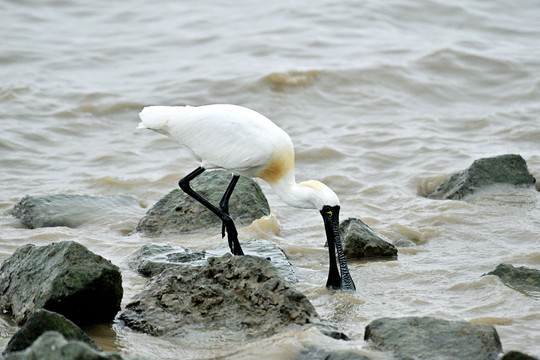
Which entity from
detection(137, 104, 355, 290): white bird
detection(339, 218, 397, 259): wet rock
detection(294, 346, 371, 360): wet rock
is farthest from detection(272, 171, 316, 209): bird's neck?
→ detection(294, 346, 371, 360): wet rock

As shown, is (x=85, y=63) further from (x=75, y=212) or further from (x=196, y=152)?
(x=196, y=152)

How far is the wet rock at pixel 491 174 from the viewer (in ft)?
33.1

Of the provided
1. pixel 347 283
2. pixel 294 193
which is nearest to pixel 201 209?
pixel 294 193

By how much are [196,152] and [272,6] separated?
43.6ft

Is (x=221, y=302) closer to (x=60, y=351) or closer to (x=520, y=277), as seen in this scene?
(x=60, y=351)

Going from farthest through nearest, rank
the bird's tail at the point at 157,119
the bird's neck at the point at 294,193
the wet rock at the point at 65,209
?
the wet rock at the point at 65,209 < the bird's tail at the point at 157,119 < the bird's neck at the point at 294,193

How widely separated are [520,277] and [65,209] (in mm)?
5141

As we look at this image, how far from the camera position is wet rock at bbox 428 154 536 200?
33.1ft

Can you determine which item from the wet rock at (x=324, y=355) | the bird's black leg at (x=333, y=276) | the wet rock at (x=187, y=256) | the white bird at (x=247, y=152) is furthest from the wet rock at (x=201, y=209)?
the wet rock at (x=324, y=355)

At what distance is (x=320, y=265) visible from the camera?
812cm

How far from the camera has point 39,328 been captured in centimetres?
523

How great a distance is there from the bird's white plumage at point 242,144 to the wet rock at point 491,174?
313cm

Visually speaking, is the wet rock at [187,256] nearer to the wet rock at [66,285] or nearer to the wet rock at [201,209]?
the wet rock at [201,209]

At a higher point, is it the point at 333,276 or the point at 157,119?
the point at 157,119
